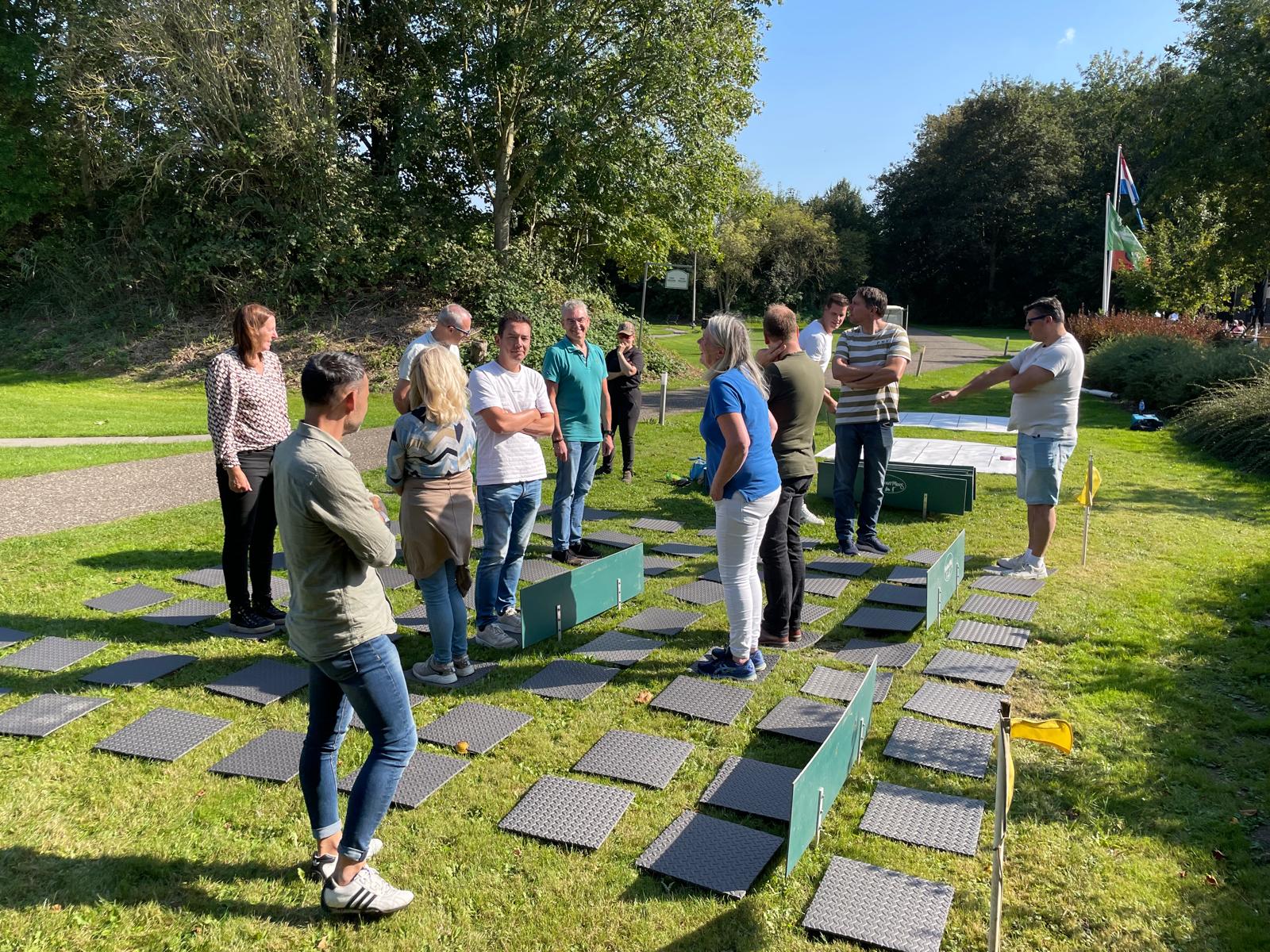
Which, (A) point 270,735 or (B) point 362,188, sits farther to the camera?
(B) point 362,188

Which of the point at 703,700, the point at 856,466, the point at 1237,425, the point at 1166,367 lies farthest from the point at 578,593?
the point at 1166,367

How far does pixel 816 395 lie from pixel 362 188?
18.6 metres

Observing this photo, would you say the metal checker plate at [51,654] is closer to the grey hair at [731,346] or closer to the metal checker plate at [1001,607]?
the grey hair at [731,346]

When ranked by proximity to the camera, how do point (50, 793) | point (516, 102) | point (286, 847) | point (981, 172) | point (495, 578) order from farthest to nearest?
point (981, 172) < point (516, 102) < point (495, 578) < point (50, 793) < point (286, 847)

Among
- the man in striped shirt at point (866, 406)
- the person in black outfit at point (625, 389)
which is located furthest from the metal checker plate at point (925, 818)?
the person in black outfit at point (625, 389)

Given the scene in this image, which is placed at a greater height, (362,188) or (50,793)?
(362,188)

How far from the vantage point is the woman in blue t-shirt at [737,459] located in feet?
13.8

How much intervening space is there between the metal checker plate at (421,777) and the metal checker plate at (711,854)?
101cm

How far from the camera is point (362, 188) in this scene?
20.5m

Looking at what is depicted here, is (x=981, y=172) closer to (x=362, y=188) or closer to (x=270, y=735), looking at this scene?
(x=362, y=188)

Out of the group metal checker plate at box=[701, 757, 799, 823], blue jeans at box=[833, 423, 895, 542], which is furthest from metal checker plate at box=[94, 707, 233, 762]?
blue jeans at box=[833, 423, 895, 542]

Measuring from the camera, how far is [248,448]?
5.11m

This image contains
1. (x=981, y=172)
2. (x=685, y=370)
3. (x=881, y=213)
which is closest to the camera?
(x=685, y=370)

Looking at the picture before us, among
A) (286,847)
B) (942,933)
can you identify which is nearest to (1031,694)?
(942,933)
